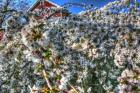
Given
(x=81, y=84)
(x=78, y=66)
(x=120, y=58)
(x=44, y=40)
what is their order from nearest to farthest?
(x=44, y=40), (x=120, y=58), (x=78, y=66), (x=81, y=84)

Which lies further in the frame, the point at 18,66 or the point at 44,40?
Result: the point at 18,66

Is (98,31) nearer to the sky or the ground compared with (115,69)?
nearer to the sky

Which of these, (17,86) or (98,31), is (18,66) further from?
(98,31)

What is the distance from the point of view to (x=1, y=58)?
9.19 m

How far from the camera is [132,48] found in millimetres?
A: 7824

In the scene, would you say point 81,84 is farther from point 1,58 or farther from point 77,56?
point 1,58

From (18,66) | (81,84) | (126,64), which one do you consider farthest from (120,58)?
(18,66)

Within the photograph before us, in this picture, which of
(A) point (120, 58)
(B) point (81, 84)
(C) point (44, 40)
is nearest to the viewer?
(C) point (44, 40)

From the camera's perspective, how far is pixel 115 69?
9469 millimetres

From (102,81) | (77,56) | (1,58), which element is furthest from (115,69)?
(1,58)

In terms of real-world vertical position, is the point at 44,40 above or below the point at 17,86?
above

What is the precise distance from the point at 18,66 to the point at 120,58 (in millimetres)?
2176

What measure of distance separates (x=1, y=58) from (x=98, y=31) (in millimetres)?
1531

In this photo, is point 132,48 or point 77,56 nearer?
point 132,48
